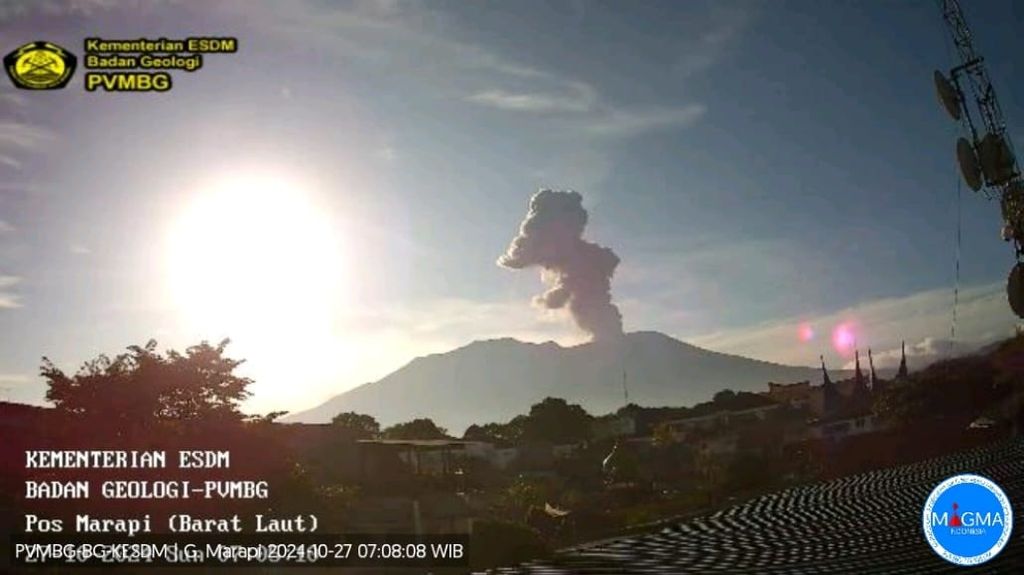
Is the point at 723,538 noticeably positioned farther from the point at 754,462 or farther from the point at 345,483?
the point at 754,462

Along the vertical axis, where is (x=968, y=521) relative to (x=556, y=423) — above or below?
below

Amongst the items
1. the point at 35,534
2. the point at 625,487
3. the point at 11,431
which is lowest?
the point at 625,487

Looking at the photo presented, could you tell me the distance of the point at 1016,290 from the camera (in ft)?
169

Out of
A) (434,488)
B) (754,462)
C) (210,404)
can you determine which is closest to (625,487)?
(754,462)

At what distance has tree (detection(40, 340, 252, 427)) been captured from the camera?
97.8 ft

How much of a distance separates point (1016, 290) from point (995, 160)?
1109 cm

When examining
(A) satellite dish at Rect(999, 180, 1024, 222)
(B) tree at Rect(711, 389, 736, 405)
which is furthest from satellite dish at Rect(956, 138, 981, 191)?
(B) tree at Rect(711, 389, 736, 405)

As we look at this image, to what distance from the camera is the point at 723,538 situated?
18.1m

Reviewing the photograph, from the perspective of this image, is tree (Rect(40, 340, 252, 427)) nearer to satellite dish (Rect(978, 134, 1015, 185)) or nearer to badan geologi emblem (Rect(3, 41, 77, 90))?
badan geologi emblem (Rect(3, 41, 77, 90))

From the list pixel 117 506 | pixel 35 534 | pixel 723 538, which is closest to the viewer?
pixel 35 534

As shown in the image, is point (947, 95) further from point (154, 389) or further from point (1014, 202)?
point (154, 389)

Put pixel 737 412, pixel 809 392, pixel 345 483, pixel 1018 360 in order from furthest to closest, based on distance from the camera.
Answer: pixel 809 392 → pixel 737 412 → pixel 1018 360 → pixel 345 483

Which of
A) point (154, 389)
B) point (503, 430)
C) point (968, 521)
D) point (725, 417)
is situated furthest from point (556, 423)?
point (968, 521)

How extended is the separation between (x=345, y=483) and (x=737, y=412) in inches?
3274
